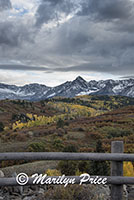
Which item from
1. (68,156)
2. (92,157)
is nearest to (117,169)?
(92,157)

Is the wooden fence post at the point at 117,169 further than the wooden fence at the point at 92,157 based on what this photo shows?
Yes

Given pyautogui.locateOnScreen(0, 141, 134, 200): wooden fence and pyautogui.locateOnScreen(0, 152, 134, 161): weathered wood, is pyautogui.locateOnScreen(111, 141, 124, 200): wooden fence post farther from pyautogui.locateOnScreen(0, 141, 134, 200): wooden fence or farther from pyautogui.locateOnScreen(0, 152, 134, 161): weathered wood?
pyautogui.locateOnScreen(0, 152, 134, 161): weathered wood

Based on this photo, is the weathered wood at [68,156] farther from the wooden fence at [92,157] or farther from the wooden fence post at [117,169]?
the wooden fence post at [117,169]

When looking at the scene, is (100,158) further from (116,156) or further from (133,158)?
(133,158)

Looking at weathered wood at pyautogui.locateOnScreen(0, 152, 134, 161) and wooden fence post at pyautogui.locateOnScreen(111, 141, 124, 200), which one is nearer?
weathered wood at pyautogui.locateOnScreen(0, 152, 134, 161)

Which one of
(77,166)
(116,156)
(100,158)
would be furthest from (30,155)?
(77,166)

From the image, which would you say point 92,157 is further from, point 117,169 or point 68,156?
point 117,169

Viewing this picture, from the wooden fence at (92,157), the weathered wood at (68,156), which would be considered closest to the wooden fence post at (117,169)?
the wooden fence at (92,157)

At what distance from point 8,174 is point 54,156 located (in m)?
5.49

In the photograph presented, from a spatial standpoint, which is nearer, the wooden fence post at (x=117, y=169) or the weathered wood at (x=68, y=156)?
the weathered wood at (x=68, y=156)

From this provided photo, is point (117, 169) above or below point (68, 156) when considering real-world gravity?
below

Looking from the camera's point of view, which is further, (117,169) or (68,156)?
(117,169)

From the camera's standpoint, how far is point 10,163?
1285cm

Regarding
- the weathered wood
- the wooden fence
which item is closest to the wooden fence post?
the wooden fence
